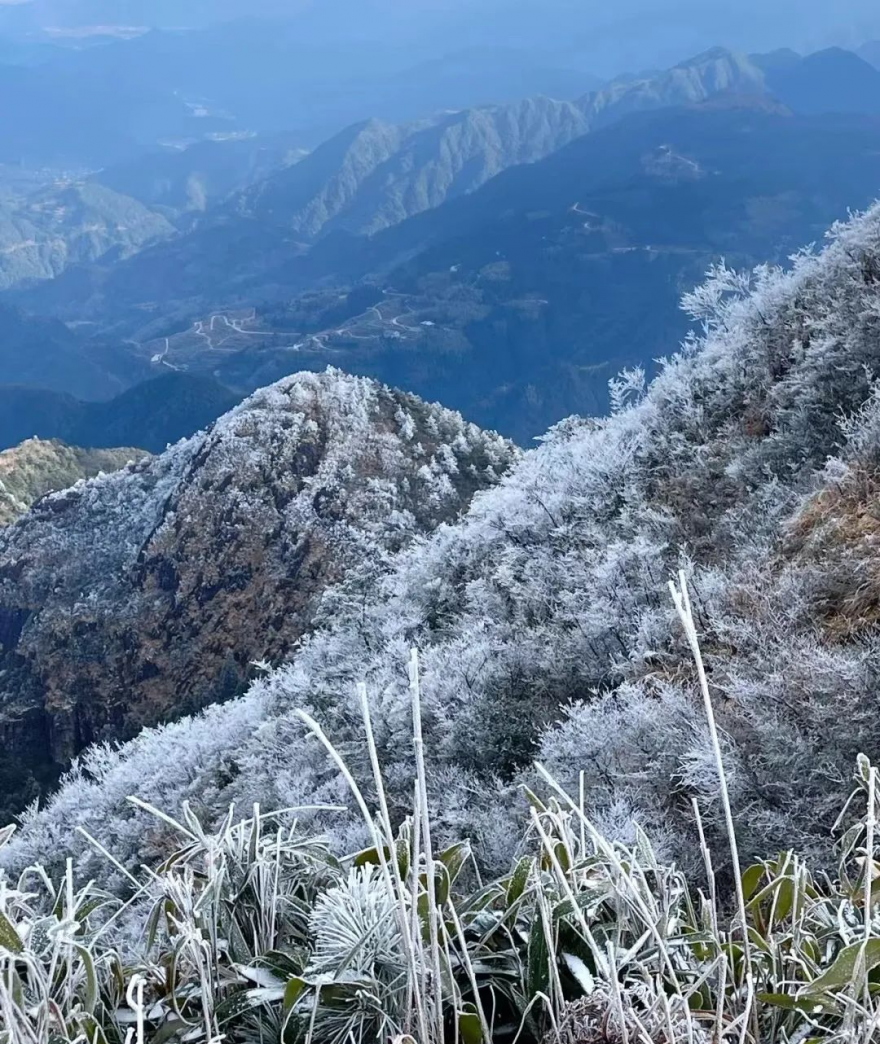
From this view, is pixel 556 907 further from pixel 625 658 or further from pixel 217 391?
pixel 217 391

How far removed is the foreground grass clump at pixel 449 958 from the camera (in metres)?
1.41

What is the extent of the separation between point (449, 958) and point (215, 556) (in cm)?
2889

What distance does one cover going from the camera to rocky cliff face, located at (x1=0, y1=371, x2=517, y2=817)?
91.3 ft

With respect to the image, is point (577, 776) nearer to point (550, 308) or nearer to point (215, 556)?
point (215, 556)

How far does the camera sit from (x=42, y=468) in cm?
5197

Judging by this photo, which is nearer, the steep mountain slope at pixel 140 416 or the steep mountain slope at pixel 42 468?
the steep mountain slope at pixel 42 468

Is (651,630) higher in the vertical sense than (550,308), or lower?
higher

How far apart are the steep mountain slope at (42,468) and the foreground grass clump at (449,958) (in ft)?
162

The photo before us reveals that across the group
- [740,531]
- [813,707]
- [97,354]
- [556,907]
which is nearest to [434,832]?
[813,707]

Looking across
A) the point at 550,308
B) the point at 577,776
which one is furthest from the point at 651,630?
the point at 550,308

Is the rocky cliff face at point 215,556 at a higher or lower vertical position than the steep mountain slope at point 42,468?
higher

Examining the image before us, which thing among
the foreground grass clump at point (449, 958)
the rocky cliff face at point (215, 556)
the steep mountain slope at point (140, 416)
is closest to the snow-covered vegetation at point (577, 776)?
the foreground grass clump at point (449, 958)

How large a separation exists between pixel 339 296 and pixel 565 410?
6460cm

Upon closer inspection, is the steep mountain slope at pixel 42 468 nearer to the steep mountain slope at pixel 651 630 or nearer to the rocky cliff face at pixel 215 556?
the rocky cliff face at pixel 215 556
